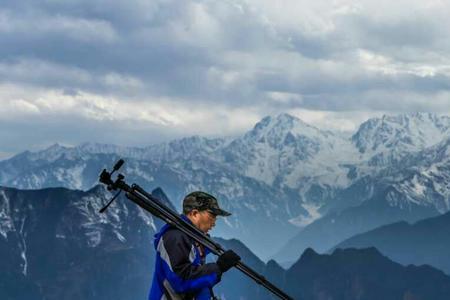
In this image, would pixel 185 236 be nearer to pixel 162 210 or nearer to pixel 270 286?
pixel 162 210

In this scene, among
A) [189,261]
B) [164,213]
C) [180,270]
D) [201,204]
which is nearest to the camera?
[164,213]

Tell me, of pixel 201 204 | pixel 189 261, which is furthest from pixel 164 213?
pixel 189 261

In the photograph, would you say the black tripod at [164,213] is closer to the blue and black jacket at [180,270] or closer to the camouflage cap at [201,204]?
the blue and black jacket at [180,270]

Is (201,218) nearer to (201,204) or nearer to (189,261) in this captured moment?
(201,204)

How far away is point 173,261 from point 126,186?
1.39m

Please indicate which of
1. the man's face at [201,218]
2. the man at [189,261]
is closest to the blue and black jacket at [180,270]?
the man at [189,261]

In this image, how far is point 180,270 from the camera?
44.6 feet

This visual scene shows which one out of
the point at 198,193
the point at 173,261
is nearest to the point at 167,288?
the point at 173,261

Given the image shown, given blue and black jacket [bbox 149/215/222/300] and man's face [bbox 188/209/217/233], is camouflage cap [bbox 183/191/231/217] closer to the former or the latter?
man's face [bbox 188/209/217/233]

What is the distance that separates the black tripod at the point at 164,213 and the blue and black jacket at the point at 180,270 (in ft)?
0.47

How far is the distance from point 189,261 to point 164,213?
84 centimetres

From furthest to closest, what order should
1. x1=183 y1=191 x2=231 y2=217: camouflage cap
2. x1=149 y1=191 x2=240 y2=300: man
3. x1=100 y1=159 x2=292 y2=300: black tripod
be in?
x1=183 y1=191 x2=231 y2=217: camouflage cap, x1=149 y1=191 x2=240 y2=300: man, x1=100 y1=159 x2=292 y2=300: black tripod

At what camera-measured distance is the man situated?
13531 mm

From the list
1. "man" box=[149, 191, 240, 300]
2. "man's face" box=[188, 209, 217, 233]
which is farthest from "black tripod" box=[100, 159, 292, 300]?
"man's face" box=[188, 209, 217, 233]
